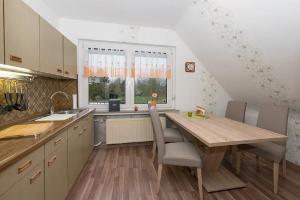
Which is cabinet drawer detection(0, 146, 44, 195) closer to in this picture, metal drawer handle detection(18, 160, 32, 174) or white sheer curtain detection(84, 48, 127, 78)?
metal drawer handle detection(18, 160, 32, 174)

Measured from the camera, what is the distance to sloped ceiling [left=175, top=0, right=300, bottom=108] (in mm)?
1728

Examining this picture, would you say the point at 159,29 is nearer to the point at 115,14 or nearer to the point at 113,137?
the point at 115,14

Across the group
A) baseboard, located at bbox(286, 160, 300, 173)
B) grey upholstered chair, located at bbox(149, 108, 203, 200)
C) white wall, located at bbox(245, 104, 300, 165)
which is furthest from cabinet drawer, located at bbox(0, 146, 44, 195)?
white wall, located at bbox(245, 104, 300, 165)

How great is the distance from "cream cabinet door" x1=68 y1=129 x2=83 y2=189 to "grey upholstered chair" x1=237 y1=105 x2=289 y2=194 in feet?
7.05

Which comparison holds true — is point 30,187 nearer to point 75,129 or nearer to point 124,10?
point 75,129

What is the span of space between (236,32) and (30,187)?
2.78 m

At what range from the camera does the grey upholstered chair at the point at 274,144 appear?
184 cm

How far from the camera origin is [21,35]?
1.33 m

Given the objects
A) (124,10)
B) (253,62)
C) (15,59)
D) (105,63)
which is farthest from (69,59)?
(253,62)

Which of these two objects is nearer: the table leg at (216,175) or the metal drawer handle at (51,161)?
the metal drawer handle at (51,161)

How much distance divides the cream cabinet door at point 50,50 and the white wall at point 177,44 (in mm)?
948

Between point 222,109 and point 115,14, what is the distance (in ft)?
9.75

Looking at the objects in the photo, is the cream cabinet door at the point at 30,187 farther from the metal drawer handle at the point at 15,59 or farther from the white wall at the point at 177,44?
the white wall at the point at 177,44

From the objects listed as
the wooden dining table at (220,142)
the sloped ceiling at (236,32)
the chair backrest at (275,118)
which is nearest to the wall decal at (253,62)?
the sloped ceiling at (236,32)
